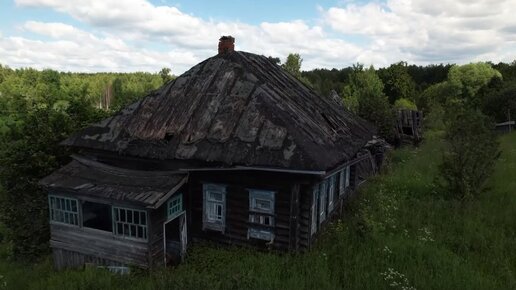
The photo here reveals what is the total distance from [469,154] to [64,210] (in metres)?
14.1

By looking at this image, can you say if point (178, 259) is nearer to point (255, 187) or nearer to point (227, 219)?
point (227, 219)

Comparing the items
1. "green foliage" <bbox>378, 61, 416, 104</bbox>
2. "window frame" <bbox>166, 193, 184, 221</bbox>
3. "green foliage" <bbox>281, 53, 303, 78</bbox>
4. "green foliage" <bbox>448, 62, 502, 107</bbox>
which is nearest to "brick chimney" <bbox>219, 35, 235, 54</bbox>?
"window frame" <bbox>166, 193, 184, 221</bbox>

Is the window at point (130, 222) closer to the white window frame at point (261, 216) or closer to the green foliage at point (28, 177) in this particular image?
the white window frame at point (261, 216)

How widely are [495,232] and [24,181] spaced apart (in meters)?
16.1

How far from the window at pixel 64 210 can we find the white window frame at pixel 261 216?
16.7 feet

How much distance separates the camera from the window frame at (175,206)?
34.2ft

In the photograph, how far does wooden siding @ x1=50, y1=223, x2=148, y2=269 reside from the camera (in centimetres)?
1019

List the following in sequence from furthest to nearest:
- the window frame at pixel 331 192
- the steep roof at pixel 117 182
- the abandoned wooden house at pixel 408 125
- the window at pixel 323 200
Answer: the abandoned wooden house at pixel 408 125 < the window frame at pixel 331 192 < the window at pixel 323 200 < the steep roof at pixel 117 182

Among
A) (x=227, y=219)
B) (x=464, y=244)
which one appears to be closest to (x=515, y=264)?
(x=464, y=244)

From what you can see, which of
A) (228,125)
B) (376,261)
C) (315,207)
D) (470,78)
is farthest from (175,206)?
(470,78)

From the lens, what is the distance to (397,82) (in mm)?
56750

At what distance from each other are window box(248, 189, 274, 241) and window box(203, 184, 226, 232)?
2.91 ft

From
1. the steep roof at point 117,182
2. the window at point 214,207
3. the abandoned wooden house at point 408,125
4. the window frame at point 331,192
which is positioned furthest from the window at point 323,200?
the abandoned wooden house at point 408,125

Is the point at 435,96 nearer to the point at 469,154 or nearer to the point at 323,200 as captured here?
the point at 469,154
